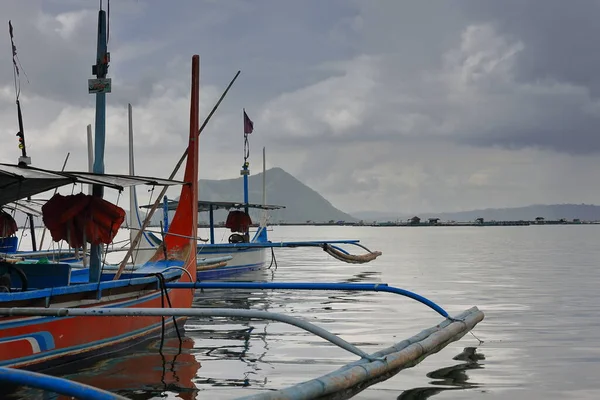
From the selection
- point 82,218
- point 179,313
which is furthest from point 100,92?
point 179,313

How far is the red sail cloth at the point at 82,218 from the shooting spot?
12.9 meters

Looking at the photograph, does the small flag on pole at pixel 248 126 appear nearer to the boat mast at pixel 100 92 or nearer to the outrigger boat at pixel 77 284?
the outrigger boat at pixel 77 284

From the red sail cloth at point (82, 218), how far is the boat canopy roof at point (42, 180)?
0.41 m

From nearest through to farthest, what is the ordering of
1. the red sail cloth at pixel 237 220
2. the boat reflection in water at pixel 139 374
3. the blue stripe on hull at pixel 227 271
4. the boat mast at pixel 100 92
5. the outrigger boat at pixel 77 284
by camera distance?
the outrigger boat at pixel 77 284, the boat reflection in water at pixel 139 374, the boat mast at pixel 100 92, the blue stripe on hull at pixel 227 271, the red sail cloth at pixel 237 220

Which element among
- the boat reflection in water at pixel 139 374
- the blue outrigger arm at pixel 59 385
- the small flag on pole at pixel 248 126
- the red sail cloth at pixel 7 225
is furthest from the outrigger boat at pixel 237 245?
the blue outrigger arm at pixel 59 385

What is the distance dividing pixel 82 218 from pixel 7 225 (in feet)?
51.0

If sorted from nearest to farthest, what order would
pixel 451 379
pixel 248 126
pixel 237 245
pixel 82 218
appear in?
pixel 451 379 < pixel 82 218 < pixel 237 245 < pixel 248 126

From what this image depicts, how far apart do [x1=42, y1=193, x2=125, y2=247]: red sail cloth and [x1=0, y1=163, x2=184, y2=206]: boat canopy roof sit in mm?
411

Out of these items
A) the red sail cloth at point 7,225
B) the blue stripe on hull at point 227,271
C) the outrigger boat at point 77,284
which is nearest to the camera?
the outrigger boat at point 77,284

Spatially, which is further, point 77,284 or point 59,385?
point 77,284

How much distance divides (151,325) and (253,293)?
11.8 metres

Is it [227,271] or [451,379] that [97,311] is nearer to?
[451,379]

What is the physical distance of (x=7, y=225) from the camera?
88.2 ft

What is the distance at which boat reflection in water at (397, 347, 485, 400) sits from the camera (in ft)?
35.3
